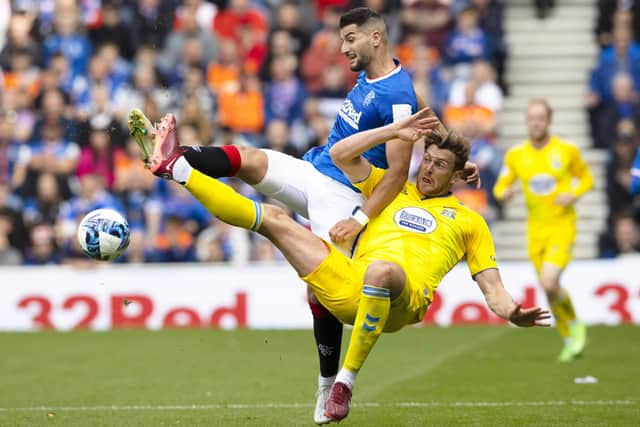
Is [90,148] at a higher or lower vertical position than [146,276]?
higher

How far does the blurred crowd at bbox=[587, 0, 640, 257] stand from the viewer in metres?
16.6

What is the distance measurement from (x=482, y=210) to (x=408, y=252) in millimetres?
8611

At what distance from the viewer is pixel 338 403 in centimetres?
775

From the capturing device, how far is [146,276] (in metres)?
16.1

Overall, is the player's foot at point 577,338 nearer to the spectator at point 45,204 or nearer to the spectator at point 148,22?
the spectator at point 45,204

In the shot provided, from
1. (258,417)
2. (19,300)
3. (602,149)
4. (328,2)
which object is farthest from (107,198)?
(258,417)

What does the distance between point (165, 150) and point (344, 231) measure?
1.34 meters

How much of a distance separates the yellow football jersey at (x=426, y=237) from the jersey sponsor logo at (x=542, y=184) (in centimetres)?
436

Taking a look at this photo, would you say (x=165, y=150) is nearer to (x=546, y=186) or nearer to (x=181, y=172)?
(x=181, y=172)

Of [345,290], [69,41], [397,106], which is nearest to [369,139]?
[397,106]

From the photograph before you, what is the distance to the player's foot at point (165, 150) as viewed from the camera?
761 cm

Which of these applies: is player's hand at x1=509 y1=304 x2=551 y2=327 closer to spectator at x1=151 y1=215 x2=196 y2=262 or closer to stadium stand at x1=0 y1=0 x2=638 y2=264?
stadium stand at x1=0 y1=0 x2=638 y2=264

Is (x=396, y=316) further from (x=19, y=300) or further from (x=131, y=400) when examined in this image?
(x=19, y=300)

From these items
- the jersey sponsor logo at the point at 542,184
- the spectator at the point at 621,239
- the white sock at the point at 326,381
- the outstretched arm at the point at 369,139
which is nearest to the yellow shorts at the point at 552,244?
the jersey sponsor logo at the point at 542,184
